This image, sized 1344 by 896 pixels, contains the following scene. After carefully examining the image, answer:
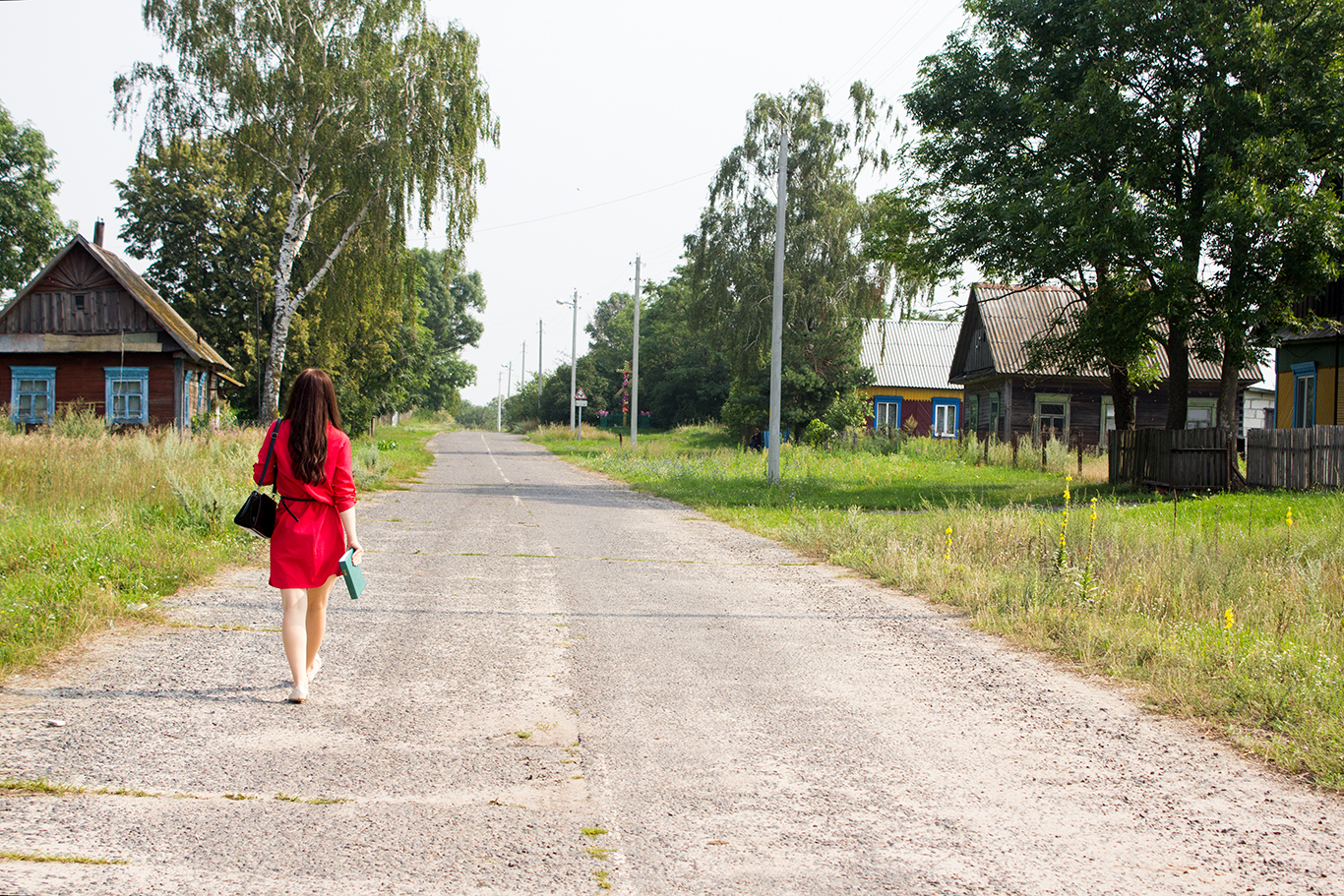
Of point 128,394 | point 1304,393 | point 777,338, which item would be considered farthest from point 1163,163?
point 128,394

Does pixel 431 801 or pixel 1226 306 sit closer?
pixel 431 801

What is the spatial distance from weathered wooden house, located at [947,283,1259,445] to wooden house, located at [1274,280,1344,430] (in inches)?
365

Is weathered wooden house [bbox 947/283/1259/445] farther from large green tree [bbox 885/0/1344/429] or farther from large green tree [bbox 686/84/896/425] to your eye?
large green tree [bbox 885/0/1344/429]

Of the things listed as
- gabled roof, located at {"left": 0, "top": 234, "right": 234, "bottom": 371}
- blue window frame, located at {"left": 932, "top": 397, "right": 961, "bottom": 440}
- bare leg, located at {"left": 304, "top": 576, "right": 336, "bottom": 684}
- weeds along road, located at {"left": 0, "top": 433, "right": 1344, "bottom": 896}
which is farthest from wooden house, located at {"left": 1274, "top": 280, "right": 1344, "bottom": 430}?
gabled roof, located at {"left": 0, "top": 234, "right": 234, "bottom": 371}

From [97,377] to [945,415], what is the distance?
37614mm

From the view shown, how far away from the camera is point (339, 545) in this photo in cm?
555

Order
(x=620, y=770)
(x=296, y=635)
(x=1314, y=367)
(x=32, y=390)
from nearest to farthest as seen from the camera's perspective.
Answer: (x=620, y=770)
(x=296, y=635)
(x=1314, y=367)
(x=32, y=390)

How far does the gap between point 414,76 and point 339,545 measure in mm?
23274

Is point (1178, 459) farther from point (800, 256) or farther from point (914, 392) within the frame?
point (914, 392)

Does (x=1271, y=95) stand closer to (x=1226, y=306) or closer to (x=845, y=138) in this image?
(x=1226, y=306)

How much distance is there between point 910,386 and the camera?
51125 mm

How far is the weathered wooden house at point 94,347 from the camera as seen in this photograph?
29266mm

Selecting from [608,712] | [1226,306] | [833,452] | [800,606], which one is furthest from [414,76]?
[608,712]

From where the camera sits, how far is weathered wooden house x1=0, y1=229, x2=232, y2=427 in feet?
96.0
